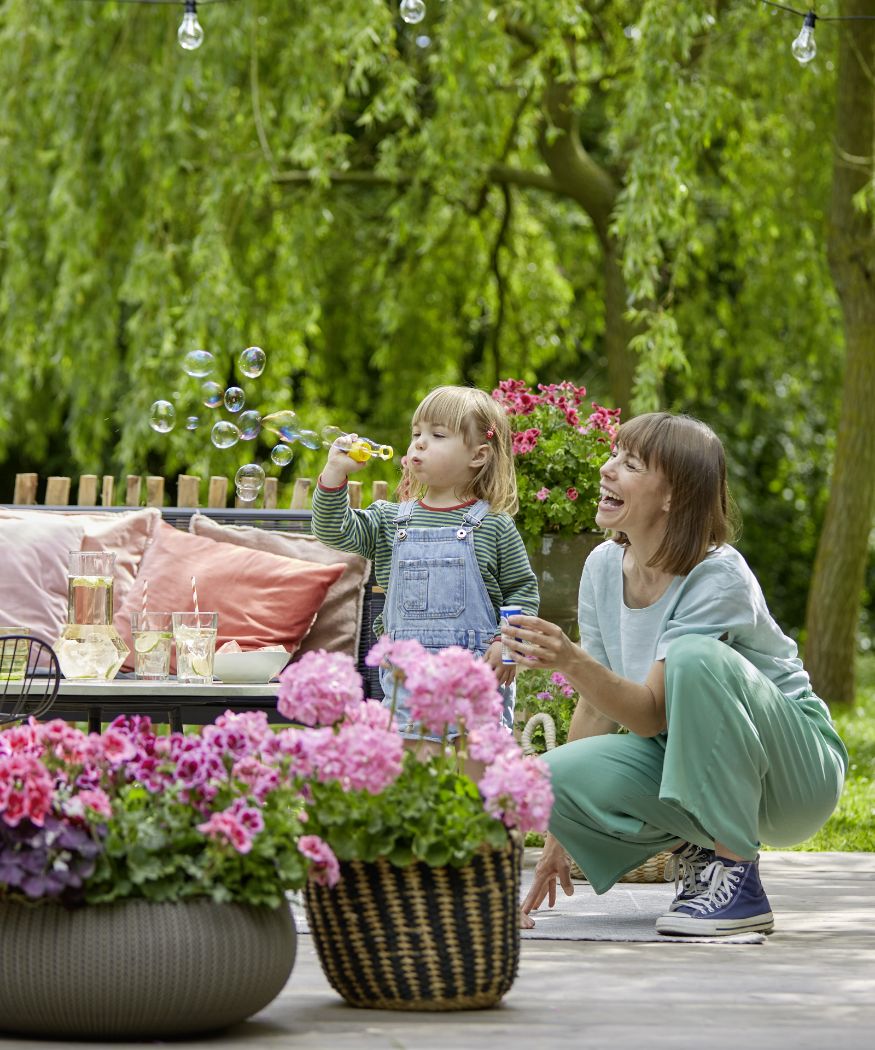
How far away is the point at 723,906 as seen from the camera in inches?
135

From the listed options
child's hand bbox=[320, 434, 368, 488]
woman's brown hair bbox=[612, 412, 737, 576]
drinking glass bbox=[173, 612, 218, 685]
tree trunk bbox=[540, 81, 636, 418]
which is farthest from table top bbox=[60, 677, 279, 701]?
tree trunk bbox=[540, 81, 636, 418]

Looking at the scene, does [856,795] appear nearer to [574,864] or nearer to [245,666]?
[574,864]

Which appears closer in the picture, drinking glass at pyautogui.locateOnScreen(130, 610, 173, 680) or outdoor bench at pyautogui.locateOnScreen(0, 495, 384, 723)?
drinking glass at pyautogui.locateOnScreen(130, 610, 173, 680)

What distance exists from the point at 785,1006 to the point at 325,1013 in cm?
72

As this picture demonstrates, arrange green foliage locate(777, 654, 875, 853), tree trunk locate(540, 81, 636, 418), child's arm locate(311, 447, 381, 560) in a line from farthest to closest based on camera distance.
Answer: tree trunk locate(540, 81, 636, 418) < green foliage locate(777, 654, 875, 853) < child's arm locate(311, 447, 381, 560)

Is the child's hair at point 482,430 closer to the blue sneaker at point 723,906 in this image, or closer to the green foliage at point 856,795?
the blue sneaker at point 723,906

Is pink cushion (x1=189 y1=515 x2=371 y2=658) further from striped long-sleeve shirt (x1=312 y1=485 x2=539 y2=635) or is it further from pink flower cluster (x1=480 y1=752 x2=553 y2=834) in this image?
pink flower cluster (x1=480 y1=752 x2=553 y2=834)

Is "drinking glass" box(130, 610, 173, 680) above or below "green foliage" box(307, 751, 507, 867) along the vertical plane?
above

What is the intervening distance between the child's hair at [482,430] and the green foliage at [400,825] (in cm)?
157

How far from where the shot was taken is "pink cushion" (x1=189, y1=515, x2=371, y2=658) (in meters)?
4.86

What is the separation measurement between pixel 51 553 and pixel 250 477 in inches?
23.8

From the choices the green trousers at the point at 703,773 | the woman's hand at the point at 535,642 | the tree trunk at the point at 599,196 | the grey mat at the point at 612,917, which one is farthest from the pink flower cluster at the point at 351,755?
the tree trunk at the point at 599,196

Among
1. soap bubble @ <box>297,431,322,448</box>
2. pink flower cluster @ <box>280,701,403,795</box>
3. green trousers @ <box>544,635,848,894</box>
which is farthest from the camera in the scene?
soap bubble @ <box>297,431,322,448</box>

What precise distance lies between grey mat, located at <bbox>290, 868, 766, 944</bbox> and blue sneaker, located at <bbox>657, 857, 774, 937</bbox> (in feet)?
0.07
